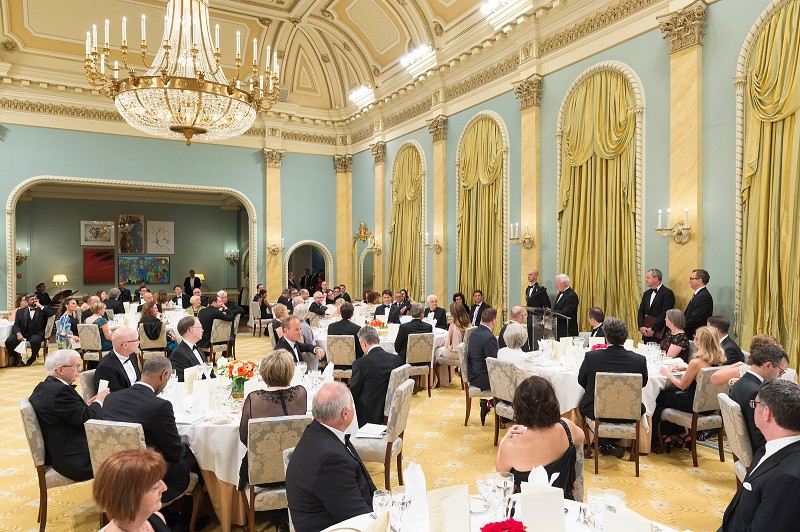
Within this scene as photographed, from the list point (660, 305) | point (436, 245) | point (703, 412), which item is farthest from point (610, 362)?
point (436, 245)

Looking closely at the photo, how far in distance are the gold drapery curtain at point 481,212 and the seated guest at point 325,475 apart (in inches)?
310

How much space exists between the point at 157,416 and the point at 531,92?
322 inches

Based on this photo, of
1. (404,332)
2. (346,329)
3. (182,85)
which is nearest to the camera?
(182,85)

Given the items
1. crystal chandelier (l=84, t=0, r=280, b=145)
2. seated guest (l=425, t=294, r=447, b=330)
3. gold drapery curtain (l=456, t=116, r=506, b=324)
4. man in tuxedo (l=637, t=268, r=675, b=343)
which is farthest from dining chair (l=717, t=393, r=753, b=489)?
gold drapery curtain (l=456, t=116, r=506, b=324)

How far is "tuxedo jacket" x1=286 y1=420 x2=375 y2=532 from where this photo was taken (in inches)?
103

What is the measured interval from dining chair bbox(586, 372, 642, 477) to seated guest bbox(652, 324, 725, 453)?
602mm

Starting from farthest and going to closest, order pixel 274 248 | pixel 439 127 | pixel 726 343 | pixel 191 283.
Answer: pixel 191 283 → pixel 274 248 → pixel 439 127 → pixel 726 343

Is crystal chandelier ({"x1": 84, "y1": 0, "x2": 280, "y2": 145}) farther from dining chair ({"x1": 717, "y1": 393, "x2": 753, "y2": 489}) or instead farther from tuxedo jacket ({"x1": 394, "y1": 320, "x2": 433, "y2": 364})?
dining chair ({"x1": 717, "y1": 393, "x2": 753, "y2": 489})

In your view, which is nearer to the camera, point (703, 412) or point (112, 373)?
point (112, 373)

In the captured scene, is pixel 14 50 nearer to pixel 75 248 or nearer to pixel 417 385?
pixel 75 248

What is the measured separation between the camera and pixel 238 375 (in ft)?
15.5

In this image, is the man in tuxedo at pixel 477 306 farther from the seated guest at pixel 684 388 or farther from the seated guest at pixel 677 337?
the seated guest at pixel 684 388

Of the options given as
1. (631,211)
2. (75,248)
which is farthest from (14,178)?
(631,211)

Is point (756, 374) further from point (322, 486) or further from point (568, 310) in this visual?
point (568, 310)
